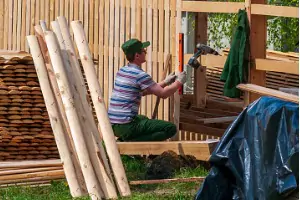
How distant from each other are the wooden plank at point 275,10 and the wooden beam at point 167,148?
5.50 ft

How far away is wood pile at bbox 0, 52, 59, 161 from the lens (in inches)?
491

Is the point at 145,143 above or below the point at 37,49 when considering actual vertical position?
below

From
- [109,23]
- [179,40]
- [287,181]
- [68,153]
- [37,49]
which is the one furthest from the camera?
[109,23]

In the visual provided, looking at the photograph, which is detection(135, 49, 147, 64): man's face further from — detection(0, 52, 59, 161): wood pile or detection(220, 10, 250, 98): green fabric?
detection(0, 52, 59, 161): wood pile

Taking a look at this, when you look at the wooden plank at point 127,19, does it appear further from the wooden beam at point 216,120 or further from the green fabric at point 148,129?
the green fabric at point 148,129

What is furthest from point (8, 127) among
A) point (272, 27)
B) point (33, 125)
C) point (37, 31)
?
Answer: point (272, 27)

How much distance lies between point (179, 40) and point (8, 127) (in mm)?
2610

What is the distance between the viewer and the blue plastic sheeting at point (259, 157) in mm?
8070

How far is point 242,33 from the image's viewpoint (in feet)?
36.7

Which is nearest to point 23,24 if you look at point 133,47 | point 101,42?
point 101,42

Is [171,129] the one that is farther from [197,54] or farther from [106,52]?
[106,52]

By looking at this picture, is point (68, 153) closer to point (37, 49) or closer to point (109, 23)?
point (37, 49)

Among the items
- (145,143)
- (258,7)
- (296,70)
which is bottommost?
(145,143)

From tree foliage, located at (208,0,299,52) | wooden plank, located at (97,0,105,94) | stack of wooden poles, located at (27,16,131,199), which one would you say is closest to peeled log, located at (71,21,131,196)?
stack of wooden poles, located at (27,16,131,199)
